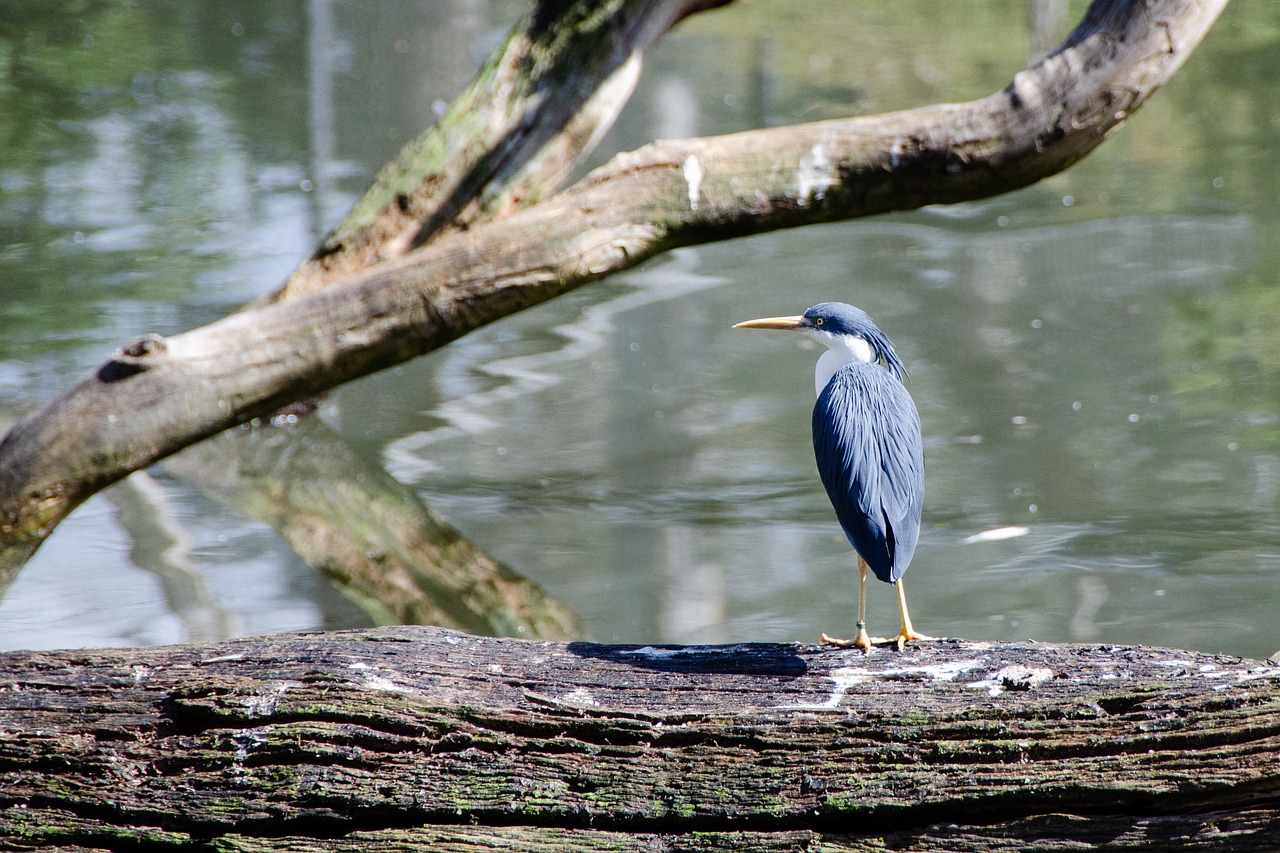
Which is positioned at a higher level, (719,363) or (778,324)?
(778,324)

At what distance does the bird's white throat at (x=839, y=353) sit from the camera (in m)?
2.58

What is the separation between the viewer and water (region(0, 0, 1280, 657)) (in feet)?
12.5

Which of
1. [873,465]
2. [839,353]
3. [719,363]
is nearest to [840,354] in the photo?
[839,353]

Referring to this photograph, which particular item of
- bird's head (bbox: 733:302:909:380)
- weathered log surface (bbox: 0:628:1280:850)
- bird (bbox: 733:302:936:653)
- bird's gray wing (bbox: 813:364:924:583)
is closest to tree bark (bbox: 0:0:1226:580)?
bird's head (bbox: 733:302:909:380)

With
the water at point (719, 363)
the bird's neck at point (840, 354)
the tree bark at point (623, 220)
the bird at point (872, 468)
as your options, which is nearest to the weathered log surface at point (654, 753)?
the bird at point (872, 468)

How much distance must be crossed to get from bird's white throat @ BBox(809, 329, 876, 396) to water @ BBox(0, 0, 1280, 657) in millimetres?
1125

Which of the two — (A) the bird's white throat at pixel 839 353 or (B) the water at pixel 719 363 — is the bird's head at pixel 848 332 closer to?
(A) the bird's white throat at pixel 839 353

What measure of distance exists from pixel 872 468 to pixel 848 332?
46 cm

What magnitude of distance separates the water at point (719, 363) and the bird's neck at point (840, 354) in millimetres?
1123

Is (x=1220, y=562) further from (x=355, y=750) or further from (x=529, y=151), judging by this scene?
(x=355, y=750)

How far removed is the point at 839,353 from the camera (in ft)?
8.60

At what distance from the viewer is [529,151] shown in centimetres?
380

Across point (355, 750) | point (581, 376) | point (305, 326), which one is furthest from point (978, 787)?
point (581, 376)

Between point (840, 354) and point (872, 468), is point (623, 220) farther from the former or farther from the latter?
point (872, 468)
